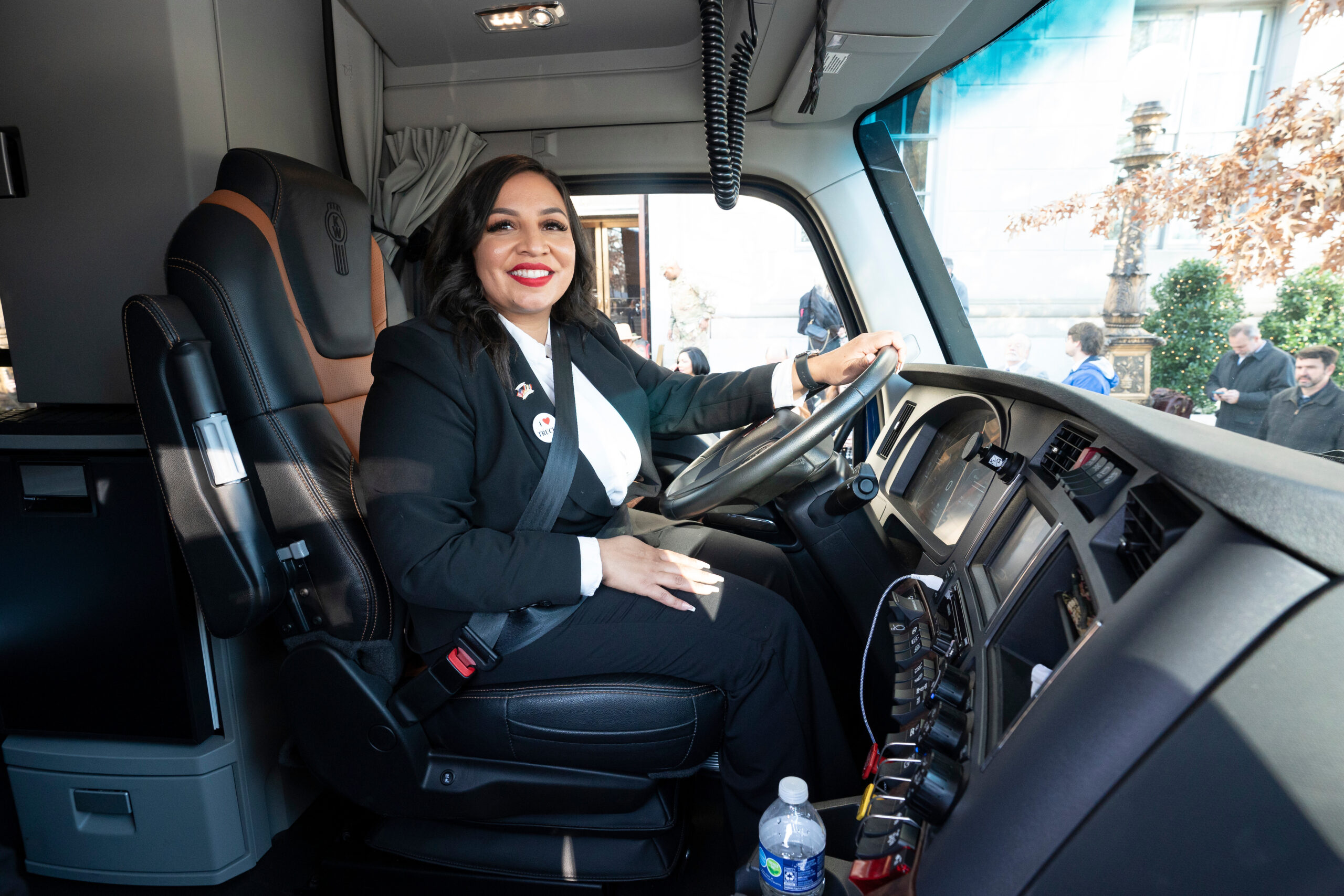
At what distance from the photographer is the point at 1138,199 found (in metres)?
1.38

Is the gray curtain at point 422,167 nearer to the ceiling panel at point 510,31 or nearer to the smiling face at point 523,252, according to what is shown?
the ceiling panel at point 510,31

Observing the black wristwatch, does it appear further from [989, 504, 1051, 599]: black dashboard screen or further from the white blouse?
[989, 504, 1051, 599]: black dashboard screen

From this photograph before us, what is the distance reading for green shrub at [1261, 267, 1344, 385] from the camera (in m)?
0.96

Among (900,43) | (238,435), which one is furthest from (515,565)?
(900,43)

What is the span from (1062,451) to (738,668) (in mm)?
644

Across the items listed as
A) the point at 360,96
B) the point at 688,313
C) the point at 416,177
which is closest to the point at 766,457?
the point at 416,177

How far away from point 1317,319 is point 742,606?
0.94m

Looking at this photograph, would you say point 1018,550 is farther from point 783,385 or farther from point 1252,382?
point 783,385

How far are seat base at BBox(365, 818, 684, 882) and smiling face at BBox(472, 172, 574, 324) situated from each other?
3.36 feet

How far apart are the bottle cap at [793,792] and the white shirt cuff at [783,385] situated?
0.87 metres

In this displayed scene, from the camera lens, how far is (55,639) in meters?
1.50

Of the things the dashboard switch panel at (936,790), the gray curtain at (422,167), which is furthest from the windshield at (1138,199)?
the gray curtain at (422,167)

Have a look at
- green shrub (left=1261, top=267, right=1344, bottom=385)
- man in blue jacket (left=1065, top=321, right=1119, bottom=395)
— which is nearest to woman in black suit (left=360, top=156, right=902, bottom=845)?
man in blue jacket (left=1065, top=321, right=1119, bottom=395)

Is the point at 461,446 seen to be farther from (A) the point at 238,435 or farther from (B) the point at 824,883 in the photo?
(B) the point at 824,883
